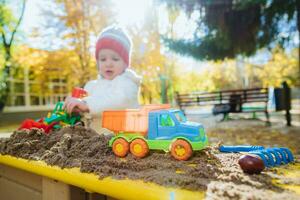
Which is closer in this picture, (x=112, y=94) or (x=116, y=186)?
(x=116, y=186)

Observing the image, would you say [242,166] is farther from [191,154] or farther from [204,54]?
[204,54]

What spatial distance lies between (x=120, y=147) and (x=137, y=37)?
273 inches

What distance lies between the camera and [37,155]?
38.7 inches

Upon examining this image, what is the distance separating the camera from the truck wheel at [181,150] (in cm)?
79

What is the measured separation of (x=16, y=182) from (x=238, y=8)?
4358mm

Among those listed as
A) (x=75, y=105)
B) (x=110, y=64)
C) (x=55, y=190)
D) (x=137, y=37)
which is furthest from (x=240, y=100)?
(x=55, y=190)

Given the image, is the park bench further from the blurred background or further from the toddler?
the toddler

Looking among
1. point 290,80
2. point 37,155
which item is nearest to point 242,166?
point 37,155

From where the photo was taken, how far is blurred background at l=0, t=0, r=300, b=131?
16.4ft

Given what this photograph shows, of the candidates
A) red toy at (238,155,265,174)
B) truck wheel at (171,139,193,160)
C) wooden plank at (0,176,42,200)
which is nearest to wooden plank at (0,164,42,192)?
wooden plank at (0,176,42,200)

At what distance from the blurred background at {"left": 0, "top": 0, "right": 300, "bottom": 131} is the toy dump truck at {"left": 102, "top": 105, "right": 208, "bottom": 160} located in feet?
13.1

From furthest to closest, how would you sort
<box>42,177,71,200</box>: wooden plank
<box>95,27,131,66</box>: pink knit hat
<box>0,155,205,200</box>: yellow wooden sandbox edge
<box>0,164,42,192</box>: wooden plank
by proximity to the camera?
<box>95,27,131,66</box>: pink knit hat < <box>0,164,42,192</box>: wooden plank < <box>42,177,71,200</box>: wooden plank < <box>0,155,205,200</box>: yellow wooden sandbox edge

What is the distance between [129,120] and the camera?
913 millimetres

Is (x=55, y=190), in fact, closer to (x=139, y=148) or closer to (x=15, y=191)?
(x=139, y=148)
